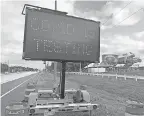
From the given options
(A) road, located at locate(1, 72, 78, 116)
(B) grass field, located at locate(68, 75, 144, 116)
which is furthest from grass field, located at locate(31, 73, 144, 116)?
(A) road, located at locate(1, 72, 78, 116)

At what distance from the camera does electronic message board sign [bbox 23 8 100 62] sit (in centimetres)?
574

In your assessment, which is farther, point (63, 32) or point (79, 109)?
point (63, 32)

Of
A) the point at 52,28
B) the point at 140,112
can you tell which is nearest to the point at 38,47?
the point at 52,28

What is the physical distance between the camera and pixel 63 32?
20.2ft

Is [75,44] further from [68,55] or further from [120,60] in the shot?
[120,60]

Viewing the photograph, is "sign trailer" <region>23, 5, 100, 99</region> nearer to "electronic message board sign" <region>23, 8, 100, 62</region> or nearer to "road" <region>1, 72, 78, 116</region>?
"electronic message board sign" <region>23, 8, 100, 62</region>

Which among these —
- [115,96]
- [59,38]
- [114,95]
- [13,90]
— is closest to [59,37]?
[59,38]

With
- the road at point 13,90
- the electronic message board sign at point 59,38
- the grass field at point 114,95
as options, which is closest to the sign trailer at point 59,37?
the electronic message board sign at point 59,38

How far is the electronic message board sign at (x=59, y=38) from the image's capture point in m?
5.74

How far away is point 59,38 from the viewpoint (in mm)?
6098

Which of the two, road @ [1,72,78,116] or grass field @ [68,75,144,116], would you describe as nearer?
grass field @ [68,75,144,116]

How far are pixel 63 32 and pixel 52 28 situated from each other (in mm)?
408

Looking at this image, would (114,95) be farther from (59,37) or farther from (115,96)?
(59,37)

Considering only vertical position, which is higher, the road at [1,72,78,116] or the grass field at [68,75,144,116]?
the grass field at [68,75,144,116]
